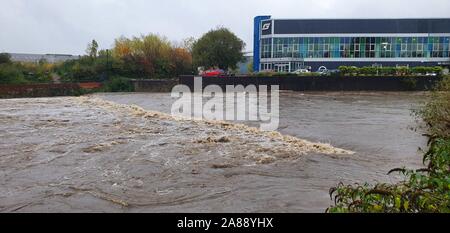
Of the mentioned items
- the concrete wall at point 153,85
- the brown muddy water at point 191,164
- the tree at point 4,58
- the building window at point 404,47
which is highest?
the building window at point 404,47

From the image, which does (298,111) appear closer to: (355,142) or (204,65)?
(355,142)

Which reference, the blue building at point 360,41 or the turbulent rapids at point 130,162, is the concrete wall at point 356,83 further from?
the turbulent rapids at point 130,162

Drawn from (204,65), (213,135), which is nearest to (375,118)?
(213,135)

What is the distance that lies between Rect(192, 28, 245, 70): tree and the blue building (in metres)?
7.09

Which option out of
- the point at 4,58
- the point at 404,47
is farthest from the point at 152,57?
the point at 404,47

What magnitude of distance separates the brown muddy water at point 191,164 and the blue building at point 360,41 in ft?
184

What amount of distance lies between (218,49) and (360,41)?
847 inches

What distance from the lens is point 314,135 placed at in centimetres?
1641

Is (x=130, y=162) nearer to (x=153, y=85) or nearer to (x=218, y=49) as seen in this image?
(x=153, y=85)

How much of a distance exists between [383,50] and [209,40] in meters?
26.1

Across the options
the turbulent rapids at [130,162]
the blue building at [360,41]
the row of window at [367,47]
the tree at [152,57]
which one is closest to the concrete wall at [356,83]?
the tree at [152,57]

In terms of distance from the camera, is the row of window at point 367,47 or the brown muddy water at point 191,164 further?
the row of window at point 367,47

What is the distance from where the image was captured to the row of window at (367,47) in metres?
73.2

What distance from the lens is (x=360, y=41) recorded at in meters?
73.7
